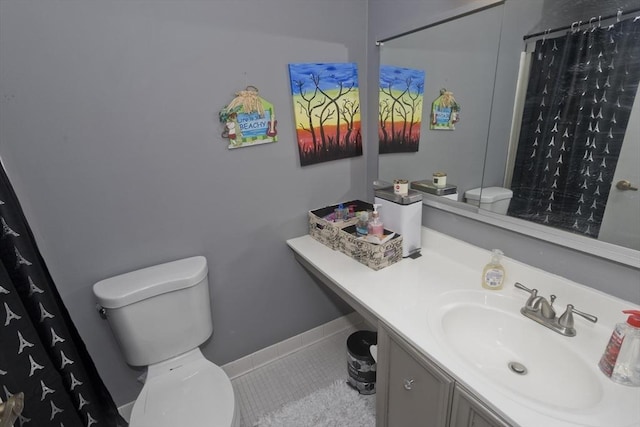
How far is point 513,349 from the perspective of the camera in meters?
1.04

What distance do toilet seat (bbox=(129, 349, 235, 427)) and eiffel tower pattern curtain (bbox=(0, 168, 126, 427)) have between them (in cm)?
21

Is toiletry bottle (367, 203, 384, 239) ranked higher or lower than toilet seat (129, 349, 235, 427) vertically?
higher

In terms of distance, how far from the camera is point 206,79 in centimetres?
134

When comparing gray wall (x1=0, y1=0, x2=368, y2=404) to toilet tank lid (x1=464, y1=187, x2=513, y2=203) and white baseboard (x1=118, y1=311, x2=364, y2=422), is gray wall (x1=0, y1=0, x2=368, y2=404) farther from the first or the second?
toilet tank lid (x1=464, y1=187, x2=513, y2=203)

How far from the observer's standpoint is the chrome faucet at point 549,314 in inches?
37.3

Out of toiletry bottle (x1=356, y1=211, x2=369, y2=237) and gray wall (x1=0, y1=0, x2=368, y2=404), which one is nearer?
gray wall (x1=0, y1=0, x2=368, y2=404)

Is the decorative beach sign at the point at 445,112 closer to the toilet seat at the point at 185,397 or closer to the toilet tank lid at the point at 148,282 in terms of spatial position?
the toilet tank lid at the point at 148,282

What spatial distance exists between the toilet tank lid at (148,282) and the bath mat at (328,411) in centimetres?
84

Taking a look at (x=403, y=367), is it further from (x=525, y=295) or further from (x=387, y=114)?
(x=387, y=114)

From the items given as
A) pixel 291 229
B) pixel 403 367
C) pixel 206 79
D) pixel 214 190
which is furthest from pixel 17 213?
pixel 403 367

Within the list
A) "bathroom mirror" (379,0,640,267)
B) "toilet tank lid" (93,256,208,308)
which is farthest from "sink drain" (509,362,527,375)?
"toilet tank lid" (93,256,208,308)

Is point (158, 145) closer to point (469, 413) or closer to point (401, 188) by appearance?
point (401, 188)

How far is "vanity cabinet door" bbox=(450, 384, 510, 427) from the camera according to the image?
0.75m

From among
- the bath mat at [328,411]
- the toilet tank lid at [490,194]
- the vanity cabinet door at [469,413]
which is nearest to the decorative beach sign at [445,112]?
the toilet tank lid at [490,194]
